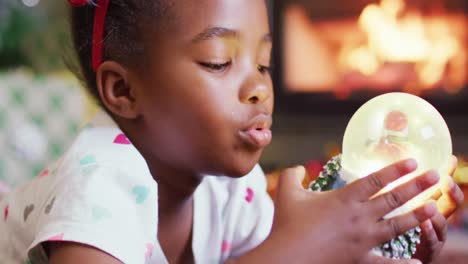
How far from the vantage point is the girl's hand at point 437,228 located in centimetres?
77

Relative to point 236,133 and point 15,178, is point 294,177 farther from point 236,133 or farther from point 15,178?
point 15,178

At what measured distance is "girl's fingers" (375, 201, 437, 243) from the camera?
1.90 feet

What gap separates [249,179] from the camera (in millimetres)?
1008

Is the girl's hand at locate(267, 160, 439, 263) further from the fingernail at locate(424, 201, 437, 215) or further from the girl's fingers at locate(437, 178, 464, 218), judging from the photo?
the girl's fingers at locate(437, 178, 464, 218)

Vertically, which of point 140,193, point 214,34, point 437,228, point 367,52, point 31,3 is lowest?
point 367,52

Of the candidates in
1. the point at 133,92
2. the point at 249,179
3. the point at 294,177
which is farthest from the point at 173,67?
the point at 249,179

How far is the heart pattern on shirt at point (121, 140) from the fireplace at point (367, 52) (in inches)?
52.7

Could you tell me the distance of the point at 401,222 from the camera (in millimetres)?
580

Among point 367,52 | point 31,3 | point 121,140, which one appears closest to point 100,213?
point 121,140

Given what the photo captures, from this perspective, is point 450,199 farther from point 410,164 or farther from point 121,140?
point 121,140

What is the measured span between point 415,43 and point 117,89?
140 centimetres

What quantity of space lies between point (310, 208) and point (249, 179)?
0.41 m

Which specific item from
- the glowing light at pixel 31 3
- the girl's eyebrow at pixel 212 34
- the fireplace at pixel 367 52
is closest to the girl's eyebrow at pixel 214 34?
the girl's eyebrow at pixel 212 34

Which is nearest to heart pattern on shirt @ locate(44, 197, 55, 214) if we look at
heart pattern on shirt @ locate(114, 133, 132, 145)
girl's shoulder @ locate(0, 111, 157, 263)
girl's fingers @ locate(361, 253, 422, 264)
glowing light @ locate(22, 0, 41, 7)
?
girl's shoulder @ locate(0, 111, 157, 263)
